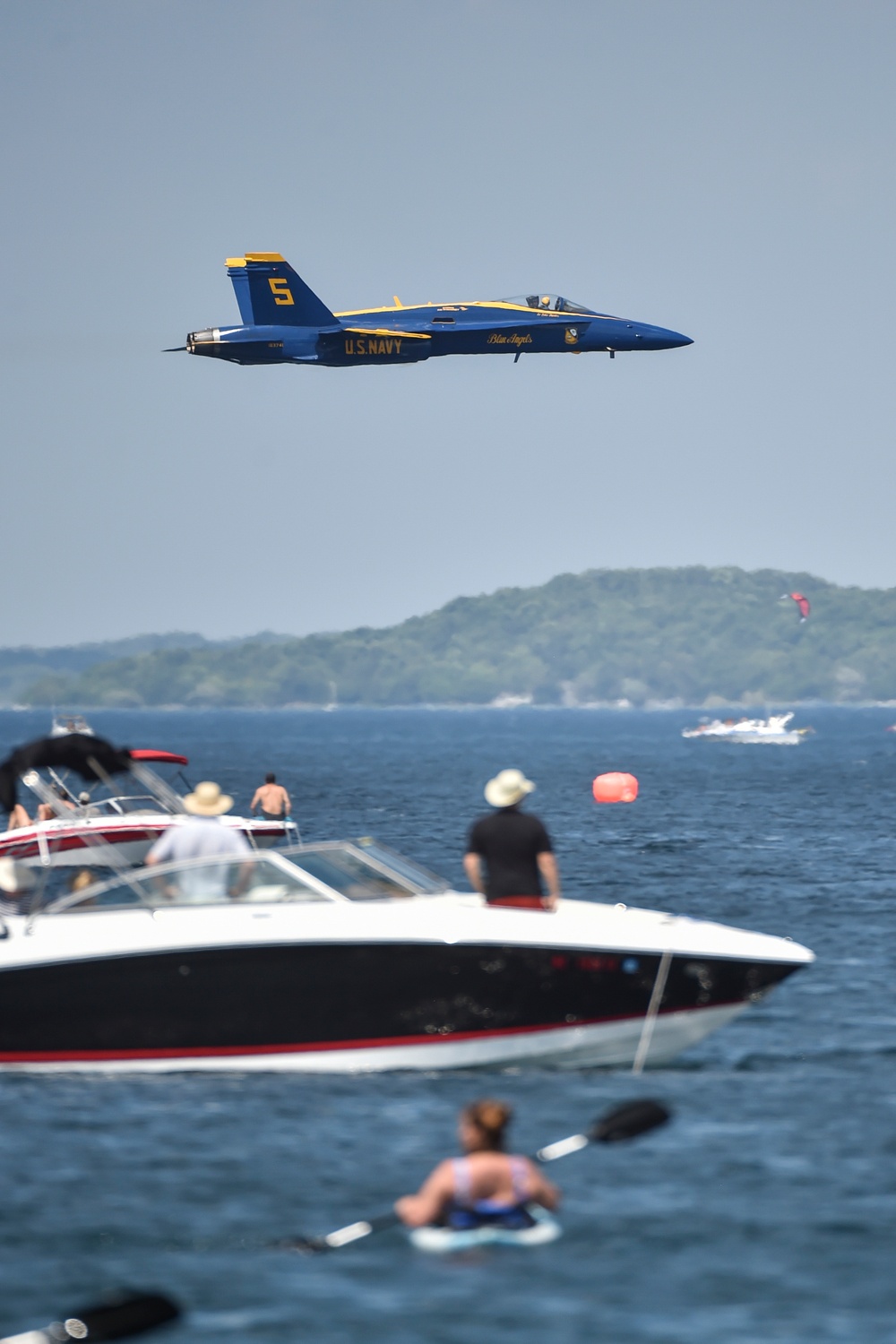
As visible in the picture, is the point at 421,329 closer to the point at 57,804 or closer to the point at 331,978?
the point at 57,804

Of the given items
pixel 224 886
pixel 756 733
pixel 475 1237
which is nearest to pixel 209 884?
pixel 224 886

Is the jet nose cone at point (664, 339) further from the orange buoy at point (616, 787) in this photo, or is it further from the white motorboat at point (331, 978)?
the white motorboat at point (331, 978)

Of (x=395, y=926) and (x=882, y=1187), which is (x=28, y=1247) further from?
(x=882, y=1187)

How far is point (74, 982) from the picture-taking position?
538 inches

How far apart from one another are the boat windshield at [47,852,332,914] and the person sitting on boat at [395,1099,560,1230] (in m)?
4.03

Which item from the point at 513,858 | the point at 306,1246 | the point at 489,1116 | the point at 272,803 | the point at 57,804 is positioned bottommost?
the point at 306,1246

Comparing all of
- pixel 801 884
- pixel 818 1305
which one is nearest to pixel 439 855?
pixel 801 884

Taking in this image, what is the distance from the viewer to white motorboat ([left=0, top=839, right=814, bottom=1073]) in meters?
13.6

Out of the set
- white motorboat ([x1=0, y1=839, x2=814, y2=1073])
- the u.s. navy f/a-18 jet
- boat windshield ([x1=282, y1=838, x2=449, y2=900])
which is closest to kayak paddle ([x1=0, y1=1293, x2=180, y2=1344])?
white motorboat ([x1=0, y1=839, x2=814, y2=1073])

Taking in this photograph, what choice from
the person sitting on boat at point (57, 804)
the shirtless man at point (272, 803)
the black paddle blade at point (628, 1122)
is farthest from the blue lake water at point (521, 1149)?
the shirtless man at point (272, 803)

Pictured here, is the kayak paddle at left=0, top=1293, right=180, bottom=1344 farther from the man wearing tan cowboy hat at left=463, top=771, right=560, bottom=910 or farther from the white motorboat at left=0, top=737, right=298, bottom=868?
the white motorboat at left=0, top=737, right=298, bottom=868

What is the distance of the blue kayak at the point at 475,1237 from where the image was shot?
10430mm

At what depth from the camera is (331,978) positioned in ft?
44.8

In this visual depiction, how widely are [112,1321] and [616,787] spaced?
142 feet
